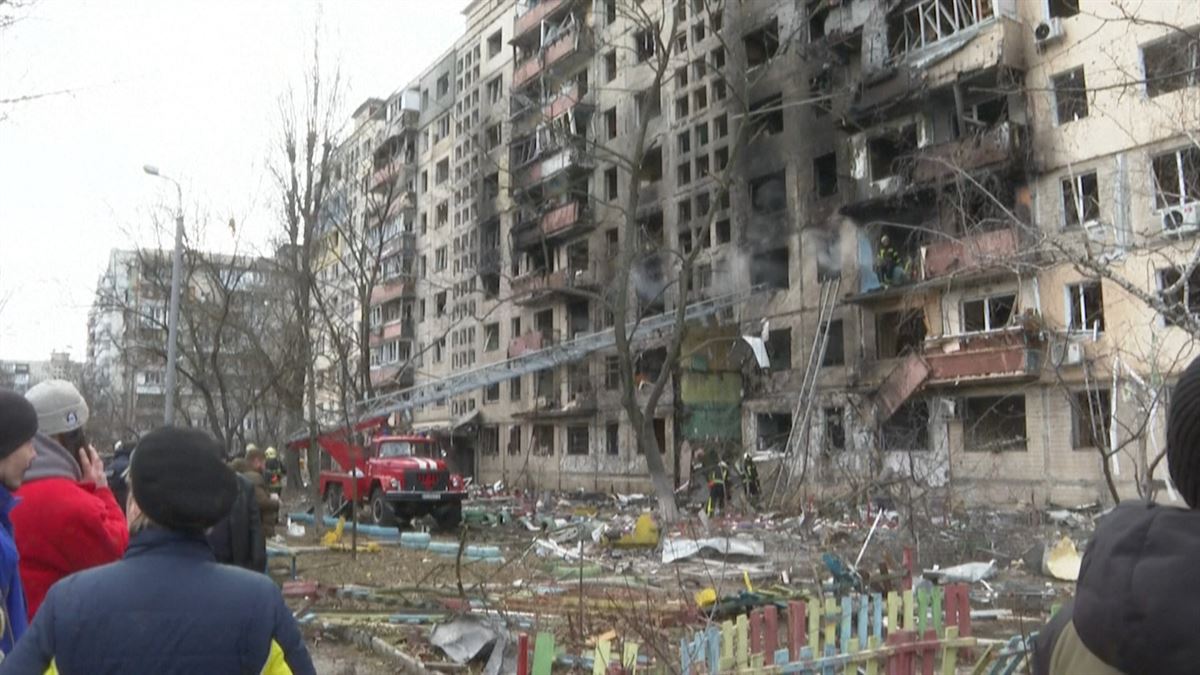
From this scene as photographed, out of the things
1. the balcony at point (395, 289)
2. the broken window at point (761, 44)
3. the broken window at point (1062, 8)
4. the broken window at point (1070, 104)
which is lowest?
the broken window at point (1070, 104)

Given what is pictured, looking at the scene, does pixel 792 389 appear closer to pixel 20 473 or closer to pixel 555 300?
pixel 555 300

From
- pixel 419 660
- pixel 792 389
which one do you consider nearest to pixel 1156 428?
pixel 792 389

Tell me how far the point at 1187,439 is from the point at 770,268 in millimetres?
32557

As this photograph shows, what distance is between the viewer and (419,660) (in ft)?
26.9

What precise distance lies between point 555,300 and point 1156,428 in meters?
28.6

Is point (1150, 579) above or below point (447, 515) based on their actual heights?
above

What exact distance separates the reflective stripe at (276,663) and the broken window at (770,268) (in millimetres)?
31163

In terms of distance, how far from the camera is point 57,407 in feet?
12.5

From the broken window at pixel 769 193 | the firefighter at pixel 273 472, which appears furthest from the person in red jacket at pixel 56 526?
the broken window at pixel 769 193

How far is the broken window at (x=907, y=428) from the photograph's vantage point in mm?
27172

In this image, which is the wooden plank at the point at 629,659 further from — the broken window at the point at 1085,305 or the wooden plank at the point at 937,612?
the broken window at the point at 1085,305

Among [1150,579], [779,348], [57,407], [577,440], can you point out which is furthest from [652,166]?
[1150,579]

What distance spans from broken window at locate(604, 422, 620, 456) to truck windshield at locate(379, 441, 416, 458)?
1580 cm

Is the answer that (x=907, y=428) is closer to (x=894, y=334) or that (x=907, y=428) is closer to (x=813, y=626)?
(x=894, y=334)
